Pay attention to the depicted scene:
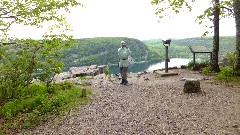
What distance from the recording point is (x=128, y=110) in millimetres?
9664

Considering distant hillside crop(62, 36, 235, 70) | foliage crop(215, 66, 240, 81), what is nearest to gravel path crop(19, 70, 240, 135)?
foliage crop(215, 66, 240, 81)

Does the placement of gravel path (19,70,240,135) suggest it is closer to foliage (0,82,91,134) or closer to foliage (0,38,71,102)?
foliage (0,82,91,134)

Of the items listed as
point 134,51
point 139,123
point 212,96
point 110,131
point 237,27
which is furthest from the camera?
point 134,51

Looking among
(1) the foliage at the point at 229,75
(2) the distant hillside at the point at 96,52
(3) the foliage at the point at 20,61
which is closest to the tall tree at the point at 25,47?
(3) the foliage at the point at 20,61

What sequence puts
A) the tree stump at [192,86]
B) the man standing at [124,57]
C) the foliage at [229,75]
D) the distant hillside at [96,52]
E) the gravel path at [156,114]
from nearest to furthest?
the gravel path at [156,114] → the tree stump at [192,86] → the foliage at [229,75] → the man standing at [124,57] → the distant hillside at [96,52]

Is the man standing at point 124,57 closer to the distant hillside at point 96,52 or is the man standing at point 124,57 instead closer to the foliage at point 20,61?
the foliage at point 20,61

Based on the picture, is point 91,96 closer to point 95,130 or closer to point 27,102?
point 27,102

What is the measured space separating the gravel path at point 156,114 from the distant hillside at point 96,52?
163ft

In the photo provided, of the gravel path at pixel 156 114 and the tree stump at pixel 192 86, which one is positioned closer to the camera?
the gravel path at pixel 156 114

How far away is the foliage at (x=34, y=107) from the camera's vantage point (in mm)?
→ 8477

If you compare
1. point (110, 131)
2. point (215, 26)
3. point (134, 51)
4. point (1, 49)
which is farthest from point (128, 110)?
point (134, 51)

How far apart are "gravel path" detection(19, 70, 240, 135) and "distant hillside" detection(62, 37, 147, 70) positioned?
49810 millimetres

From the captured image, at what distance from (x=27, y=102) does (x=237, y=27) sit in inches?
510

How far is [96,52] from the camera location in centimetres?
7944
